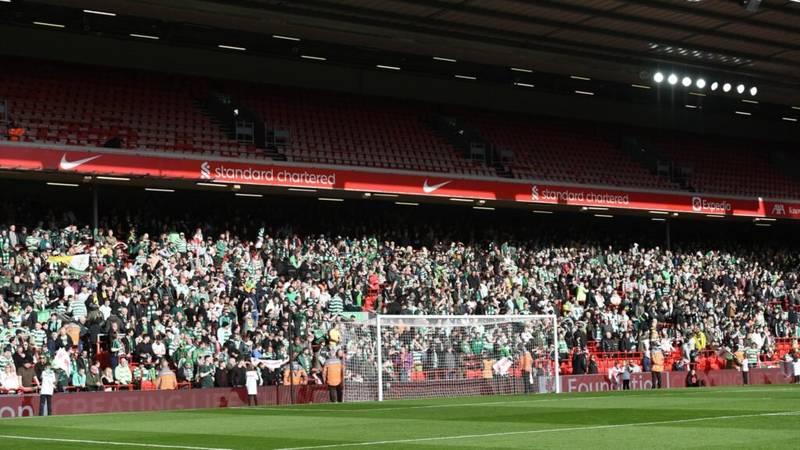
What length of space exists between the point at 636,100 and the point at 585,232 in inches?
347

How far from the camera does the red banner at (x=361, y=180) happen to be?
33.6 meters

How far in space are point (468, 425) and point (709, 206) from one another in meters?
33.2

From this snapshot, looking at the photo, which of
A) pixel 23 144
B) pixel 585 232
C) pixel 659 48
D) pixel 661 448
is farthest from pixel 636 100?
pixel 661 448

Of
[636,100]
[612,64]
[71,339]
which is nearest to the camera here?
[71,339]

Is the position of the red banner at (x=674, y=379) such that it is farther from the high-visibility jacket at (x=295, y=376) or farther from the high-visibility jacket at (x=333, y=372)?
the high-visibility jacket at (x=295, y=376)

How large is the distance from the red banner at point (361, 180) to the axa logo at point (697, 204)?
4cm

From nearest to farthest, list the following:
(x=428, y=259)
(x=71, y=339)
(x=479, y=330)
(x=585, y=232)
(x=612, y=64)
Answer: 1. (x=71, y=339)
2. (x=479, y=330)
3. (x=428, y=259)
4. (x=612, y=64)
5. (x=585, y=232)

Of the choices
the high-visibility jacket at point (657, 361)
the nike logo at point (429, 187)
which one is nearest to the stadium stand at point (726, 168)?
the nike logo at point (429, 187)

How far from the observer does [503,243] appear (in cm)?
4438

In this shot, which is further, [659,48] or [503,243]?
[503,243]

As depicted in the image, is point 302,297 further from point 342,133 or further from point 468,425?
point 468,425

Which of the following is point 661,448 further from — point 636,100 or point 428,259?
point 636,100

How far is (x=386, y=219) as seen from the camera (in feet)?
140

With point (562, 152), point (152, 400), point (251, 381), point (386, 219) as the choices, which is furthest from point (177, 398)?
point (562, 152)
